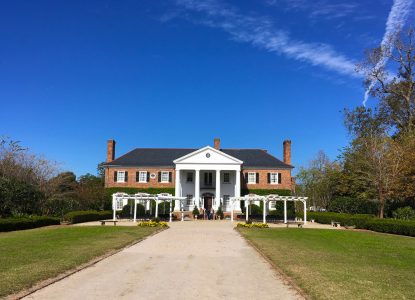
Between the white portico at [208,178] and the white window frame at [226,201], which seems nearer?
the white portico at [208,178]

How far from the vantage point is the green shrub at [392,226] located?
2600cm

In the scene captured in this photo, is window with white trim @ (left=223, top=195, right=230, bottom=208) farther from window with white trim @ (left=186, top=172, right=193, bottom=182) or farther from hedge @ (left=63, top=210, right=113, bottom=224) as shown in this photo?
hedge @ (left=63, top=210, right=113, bottom=224)

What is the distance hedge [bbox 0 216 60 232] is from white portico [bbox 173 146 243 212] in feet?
61.1

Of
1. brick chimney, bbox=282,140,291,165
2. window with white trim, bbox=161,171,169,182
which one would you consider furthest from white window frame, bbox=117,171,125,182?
brick chimney, bbox=282,140,291,165

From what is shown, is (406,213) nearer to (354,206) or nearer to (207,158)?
(354,206)

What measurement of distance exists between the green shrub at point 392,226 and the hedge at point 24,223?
2319 centimetres

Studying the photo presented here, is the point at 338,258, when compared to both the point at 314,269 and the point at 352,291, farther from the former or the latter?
the point at 352,291

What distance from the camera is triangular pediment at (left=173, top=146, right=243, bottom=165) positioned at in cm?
4994

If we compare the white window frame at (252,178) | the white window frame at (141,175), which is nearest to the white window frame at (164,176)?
the white window frame at (141,175)

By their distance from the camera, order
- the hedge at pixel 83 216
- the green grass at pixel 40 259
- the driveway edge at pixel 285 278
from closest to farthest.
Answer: the driveway edge at pixel 285 278 → the green grass at pixel 40 259 → the hedge at pixel 83 216

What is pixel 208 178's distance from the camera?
5338cm

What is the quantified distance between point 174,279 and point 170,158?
46.0 m

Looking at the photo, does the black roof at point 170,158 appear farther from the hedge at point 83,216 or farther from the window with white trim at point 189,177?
the hedge at point 83,216

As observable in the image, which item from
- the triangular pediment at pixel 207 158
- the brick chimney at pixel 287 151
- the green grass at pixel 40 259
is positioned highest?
the brick chimney at pixel 287 151
